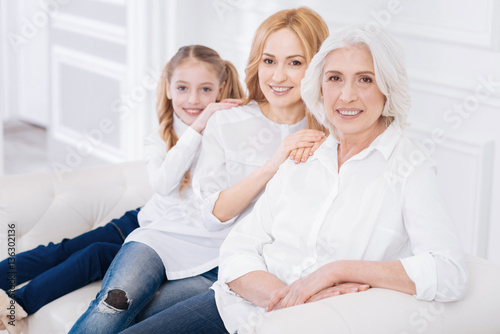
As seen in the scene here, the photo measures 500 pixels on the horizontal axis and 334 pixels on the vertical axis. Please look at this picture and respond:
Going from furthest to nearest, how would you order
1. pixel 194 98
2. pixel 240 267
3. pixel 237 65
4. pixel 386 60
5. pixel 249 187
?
pixel 237 65 < pixel 194 98 < pixel 249 187 < pixel 240 267 < pixel 386 60

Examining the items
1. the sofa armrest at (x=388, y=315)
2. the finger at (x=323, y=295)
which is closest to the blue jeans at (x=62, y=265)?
the sofa armrest at (x=388, y=315)

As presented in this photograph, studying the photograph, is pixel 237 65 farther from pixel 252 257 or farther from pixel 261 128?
pixel 252 257

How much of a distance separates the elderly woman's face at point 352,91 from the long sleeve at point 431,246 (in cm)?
18

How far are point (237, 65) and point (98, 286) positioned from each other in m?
1.58

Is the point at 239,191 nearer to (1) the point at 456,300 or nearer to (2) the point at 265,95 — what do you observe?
(2) the point at 265,95

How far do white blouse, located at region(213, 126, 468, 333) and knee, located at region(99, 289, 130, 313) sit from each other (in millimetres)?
261

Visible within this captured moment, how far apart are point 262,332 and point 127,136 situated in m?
2.64

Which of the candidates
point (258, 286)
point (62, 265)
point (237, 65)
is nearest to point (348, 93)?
point (258, 286)

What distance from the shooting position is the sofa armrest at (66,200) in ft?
7.25

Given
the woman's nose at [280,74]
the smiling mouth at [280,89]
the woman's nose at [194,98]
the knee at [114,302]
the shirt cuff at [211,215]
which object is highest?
the woman's nose at [280,74]

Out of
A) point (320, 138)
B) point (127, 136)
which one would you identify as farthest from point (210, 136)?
point (127, 136)

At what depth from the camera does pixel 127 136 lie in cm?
380

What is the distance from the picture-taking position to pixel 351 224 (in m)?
1.53

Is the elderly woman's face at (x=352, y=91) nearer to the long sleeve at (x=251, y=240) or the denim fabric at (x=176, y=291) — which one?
the long sleeve at (x=251, y=240)
